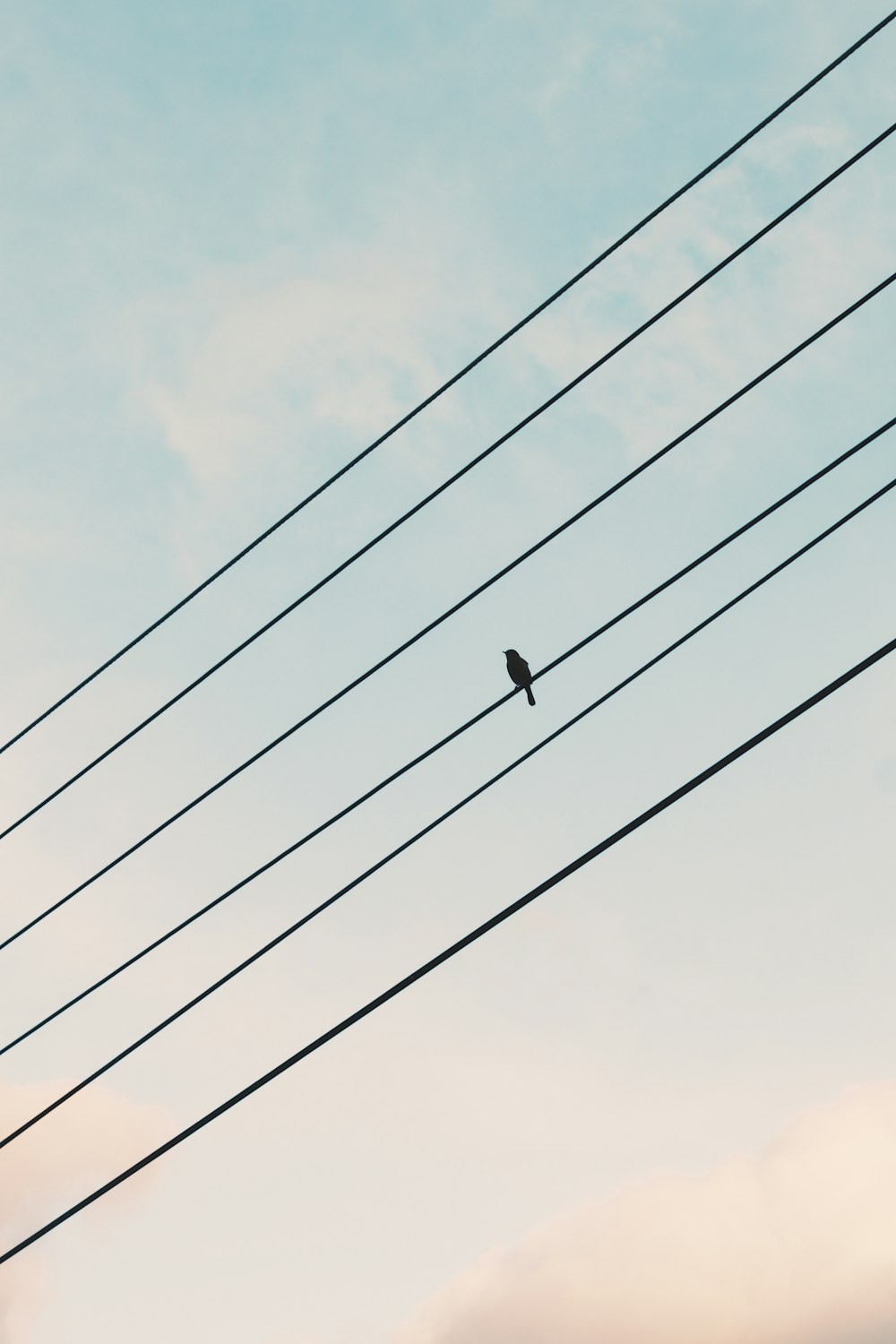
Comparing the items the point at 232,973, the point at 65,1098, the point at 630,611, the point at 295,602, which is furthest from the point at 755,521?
the point at 65,1098

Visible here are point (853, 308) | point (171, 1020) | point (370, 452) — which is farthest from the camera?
point (370, 452)

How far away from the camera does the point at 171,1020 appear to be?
864 centimetres

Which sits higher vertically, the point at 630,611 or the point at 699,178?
the point at 699,178

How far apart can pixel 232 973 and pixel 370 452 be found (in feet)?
11.6

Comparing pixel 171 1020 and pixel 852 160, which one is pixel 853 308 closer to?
pixel 852 160

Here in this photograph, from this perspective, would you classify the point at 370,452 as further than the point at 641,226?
Yes

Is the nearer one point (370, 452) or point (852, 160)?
point (852, 160)

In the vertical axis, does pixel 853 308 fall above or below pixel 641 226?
below

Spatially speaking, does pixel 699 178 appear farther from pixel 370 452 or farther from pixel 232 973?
pixel 232 973

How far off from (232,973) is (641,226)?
5.33 m

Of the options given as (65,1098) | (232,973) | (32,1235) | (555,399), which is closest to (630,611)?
(555,399)

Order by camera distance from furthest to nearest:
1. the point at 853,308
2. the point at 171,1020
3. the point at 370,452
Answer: the point at 370,452, the point at 171,1020, the point at 853,308

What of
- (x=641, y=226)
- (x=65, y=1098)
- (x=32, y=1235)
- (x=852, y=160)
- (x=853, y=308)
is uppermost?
(x=641, y=226)

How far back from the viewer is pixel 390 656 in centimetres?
903
